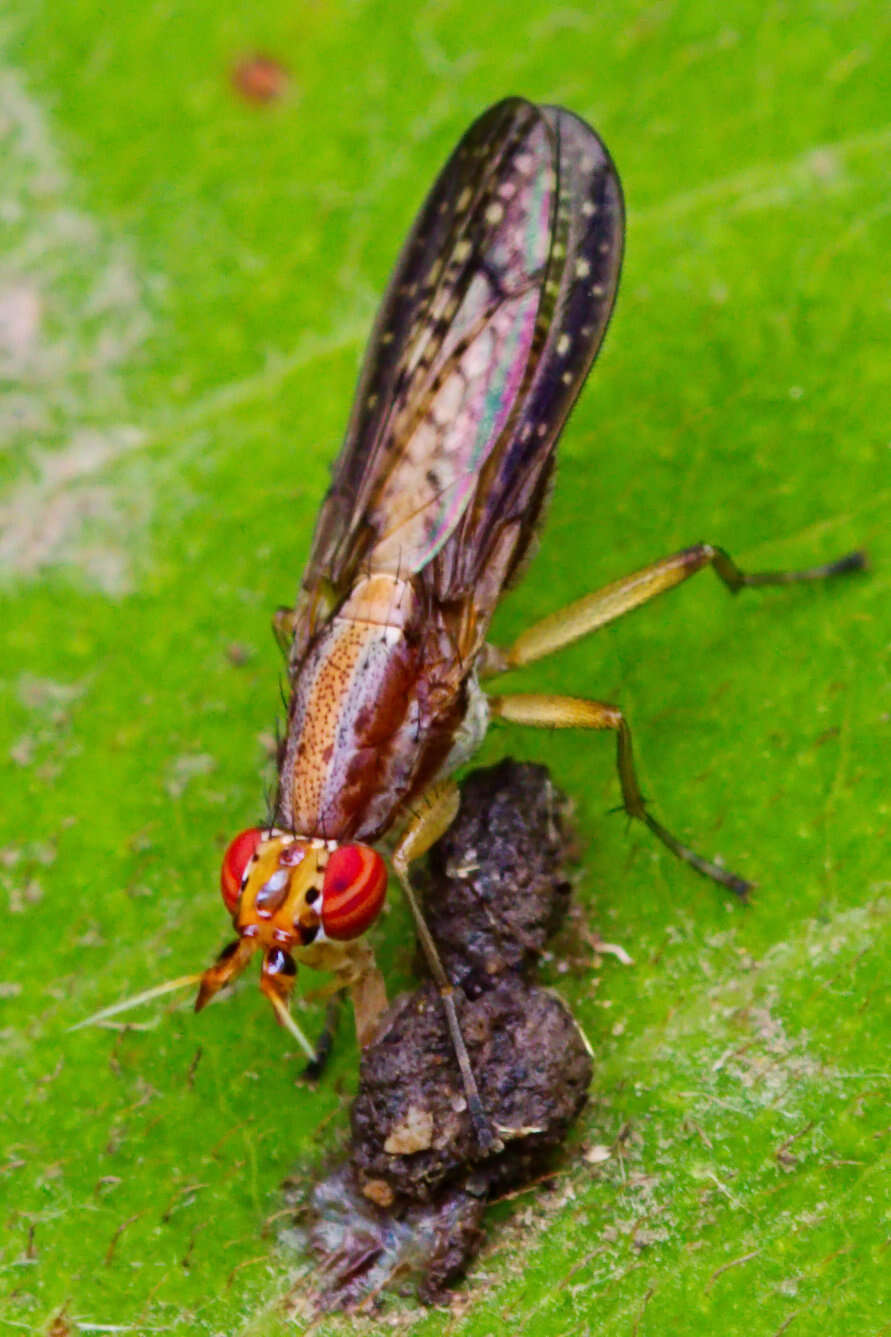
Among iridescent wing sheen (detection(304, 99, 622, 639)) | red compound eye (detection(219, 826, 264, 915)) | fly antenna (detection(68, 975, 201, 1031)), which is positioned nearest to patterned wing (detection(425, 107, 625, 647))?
iridescent wing sheen (detection(304, 99, 622, 639))

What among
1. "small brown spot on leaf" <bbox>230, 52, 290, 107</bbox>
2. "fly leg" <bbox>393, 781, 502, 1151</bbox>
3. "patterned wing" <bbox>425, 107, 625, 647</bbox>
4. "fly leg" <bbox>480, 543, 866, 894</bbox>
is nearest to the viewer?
"fly leg" <bbox>393, 781, 502, 1151</bbox>

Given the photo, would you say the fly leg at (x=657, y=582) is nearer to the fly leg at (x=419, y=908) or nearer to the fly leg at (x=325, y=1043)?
the fly leg at (x=419, y=908)

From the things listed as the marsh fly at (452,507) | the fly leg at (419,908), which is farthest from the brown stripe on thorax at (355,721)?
the fly leg at (419,908)

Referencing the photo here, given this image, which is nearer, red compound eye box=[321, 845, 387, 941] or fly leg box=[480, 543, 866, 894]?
red compound eye box=[321, 845, 387, 941]

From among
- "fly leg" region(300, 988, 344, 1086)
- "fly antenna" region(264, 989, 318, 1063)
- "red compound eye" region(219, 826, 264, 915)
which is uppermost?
"red compound eye" region(219, 826, 264, 915)

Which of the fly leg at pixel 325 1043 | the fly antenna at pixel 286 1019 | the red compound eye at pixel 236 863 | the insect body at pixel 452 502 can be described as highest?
the insect body at pixel 452 502

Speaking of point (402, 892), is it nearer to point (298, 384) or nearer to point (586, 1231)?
point (586, 1231)

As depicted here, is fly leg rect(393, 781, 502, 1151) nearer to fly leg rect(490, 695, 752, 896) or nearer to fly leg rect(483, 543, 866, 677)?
fly leg rect(490, 695, 752, 896)

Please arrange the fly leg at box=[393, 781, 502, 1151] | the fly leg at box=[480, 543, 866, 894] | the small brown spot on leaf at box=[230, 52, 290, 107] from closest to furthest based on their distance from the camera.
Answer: the fly leg at box=[393, 781, 502, 1151], the fly leg at box=[480, 543, 866, 894], the small brown spot on leaf at box=[230, 52, 290, 107]
